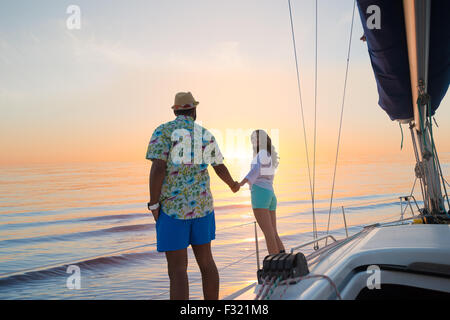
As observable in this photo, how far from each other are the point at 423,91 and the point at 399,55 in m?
0.80

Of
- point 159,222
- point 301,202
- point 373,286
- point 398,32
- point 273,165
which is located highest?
point 398,32

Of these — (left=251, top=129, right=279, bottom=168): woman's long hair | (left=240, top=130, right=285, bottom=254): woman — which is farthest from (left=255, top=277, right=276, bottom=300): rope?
(left=251, top=129, right=279, bottom=168): woman's long hair

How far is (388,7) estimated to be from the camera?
3850mm

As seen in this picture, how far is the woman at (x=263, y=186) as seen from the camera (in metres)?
4.33

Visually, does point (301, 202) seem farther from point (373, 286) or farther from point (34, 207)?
point (373, 286)

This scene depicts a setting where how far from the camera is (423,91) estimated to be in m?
3.49

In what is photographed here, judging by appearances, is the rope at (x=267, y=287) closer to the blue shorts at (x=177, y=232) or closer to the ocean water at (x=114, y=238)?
the blue shorts at (x=177, y=232)

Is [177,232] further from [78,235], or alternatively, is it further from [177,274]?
[78,235]

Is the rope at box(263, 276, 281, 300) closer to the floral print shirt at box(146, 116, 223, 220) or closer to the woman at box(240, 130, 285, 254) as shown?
the floral print shirt at box(146, 116, 223, 220)

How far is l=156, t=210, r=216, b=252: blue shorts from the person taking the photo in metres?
2.51

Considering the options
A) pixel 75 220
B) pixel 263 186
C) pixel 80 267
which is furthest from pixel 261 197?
pixel 75 220

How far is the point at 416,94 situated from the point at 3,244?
11651 millimetres

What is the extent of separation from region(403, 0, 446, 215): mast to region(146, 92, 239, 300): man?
6.67ft
